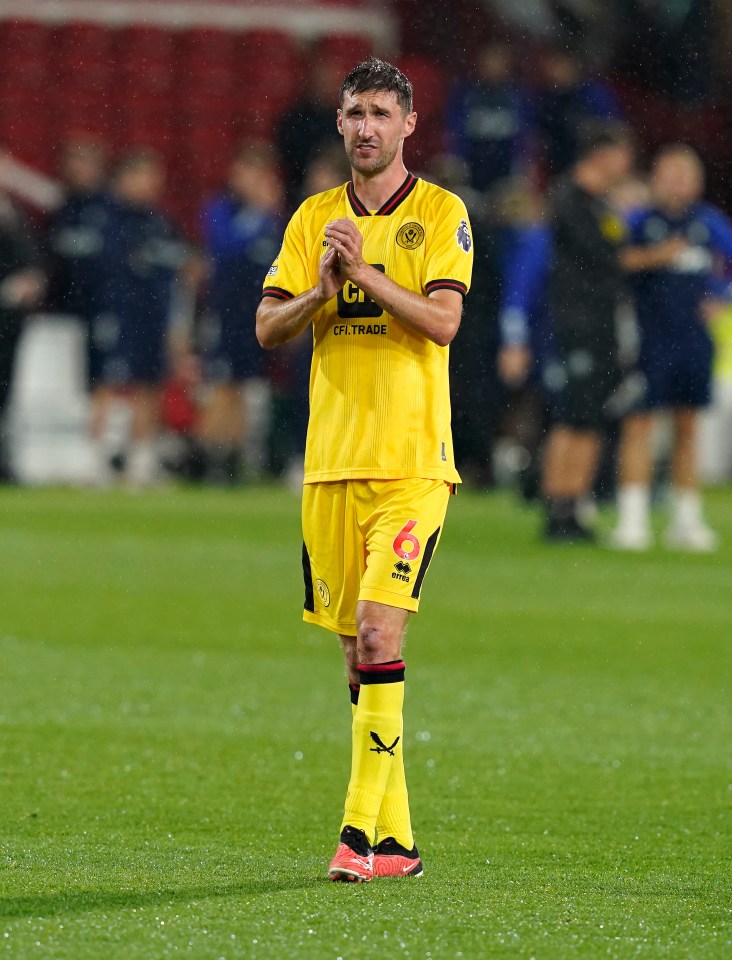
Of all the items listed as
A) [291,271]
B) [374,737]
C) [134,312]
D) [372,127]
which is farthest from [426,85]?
[374,737]

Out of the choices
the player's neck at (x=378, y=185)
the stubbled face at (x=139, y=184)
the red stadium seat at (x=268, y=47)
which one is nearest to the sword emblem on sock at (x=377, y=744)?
the player's neck at (x=378, y=185)

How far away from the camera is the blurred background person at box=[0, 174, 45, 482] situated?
17.0m

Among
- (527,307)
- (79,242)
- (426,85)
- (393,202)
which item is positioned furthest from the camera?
(426,85)

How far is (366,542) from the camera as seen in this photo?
15.8 feet

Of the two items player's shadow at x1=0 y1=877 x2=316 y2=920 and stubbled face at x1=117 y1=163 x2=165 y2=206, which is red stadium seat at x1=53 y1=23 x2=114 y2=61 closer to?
stubbled face at x1=117 y1=163 x2=165 y2=206

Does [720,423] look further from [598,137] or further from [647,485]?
[598,137]

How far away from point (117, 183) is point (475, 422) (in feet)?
12.8

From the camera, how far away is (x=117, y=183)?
58.2ft

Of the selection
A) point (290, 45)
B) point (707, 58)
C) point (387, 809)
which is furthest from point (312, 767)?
point (707, 58)

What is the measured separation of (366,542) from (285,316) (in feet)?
1.92

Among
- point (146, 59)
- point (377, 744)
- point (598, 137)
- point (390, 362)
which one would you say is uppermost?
point (146, 59)

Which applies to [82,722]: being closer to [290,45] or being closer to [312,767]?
[312,767]

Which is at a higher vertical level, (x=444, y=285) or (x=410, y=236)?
(x=410, y=236)

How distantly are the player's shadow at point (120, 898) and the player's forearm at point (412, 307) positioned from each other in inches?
52.5
